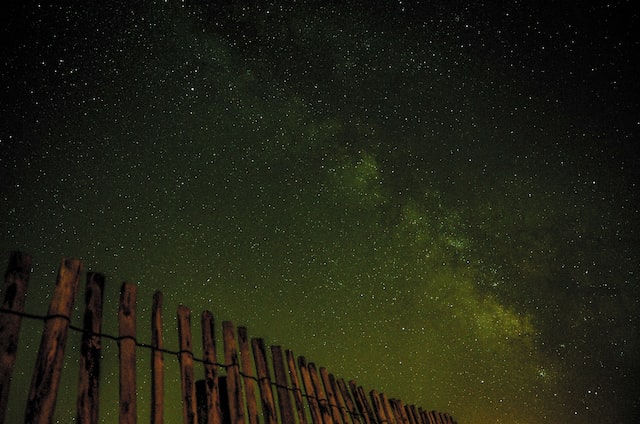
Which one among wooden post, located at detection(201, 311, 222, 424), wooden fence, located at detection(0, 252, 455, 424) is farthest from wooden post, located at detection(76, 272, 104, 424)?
wooden post, located at detection(201, 311, 222, 424)

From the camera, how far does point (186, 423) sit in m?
2.52

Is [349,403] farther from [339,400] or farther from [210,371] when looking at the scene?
[210,371]

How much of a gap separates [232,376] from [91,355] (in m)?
1.07

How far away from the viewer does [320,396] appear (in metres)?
3.86

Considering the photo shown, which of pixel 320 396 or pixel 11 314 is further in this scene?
pixel 320 396

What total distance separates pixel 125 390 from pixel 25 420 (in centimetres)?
48

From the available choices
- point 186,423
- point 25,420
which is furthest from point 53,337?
point 186,423

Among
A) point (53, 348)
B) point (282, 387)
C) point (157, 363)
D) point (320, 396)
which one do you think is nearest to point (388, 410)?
point (320, 396)

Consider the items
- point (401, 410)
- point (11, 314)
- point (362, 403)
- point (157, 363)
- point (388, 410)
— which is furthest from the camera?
point (401, 410)

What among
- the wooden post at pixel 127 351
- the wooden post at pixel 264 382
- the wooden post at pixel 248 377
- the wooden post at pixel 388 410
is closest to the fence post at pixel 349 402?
the wooden post at pixel 388 410

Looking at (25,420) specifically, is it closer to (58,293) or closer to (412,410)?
(58,293)

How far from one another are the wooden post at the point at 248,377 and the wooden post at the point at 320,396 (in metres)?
0.92

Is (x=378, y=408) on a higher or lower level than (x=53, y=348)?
higher

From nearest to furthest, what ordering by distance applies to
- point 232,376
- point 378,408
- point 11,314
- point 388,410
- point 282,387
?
point 11,314 → point 232,376 → point 282,387 → point 378,408 → point 388,410
